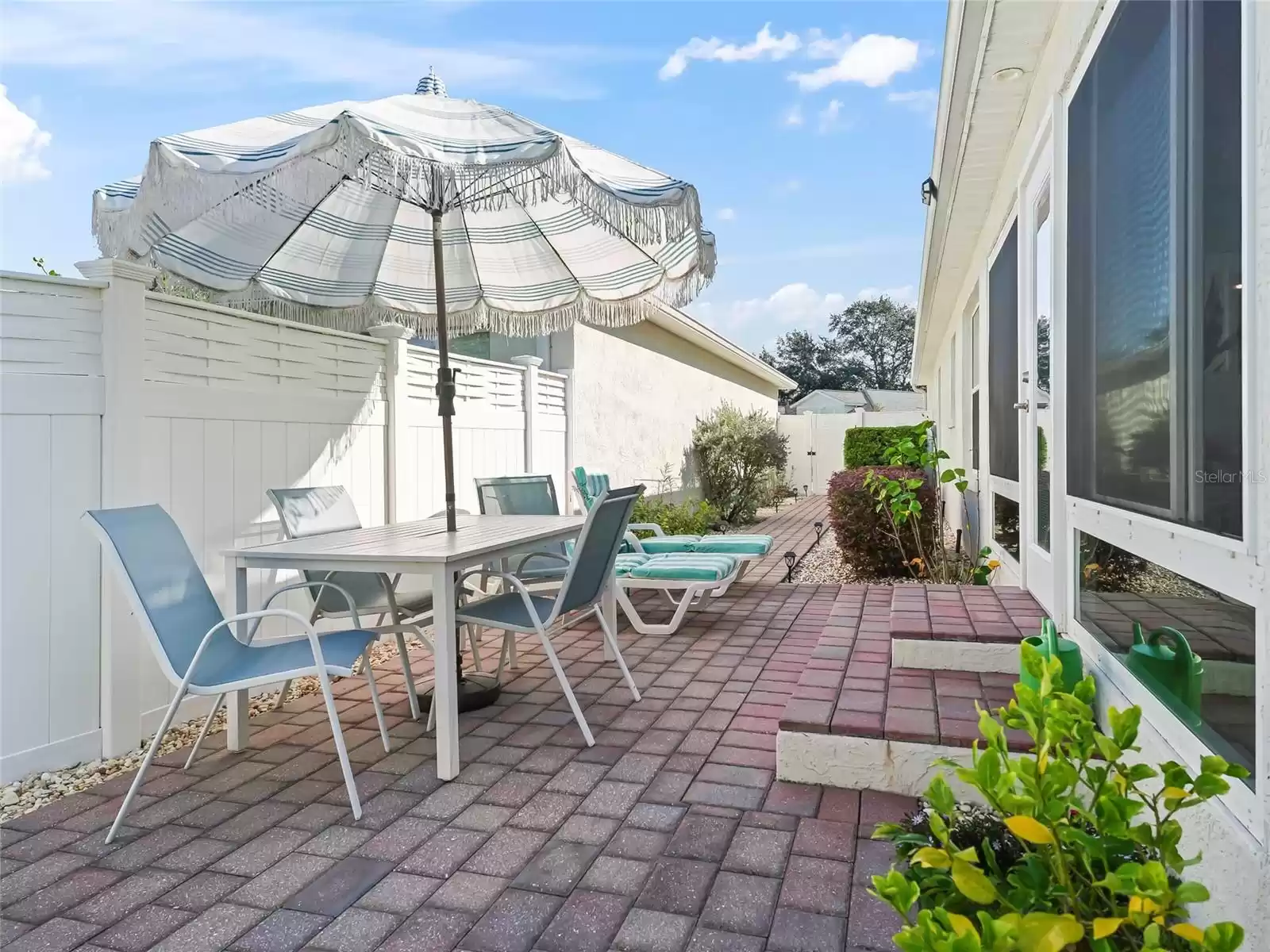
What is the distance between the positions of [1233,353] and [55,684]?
379 centimetres

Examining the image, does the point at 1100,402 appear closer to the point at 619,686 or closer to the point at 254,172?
the point at 619,686

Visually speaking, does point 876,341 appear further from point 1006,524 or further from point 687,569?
point 687,569

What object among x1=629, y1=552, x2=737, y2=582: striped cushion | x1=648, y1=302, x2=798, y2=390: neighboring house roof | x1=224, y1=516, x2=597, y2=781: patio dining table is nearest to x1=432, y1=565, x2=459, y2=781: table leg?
x1=224, y1=516, x2=597, y2=781: patio dining table

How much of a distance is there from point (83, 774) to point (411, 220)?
130 inches

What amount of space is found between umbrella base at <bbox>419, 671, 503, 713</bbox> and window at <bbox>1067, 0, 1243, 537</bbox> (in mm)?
2655

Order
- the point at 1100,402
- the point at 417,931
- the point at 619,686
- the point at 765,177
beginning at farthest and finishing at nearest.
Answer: the point at 765,177 → the point at 619,686 → the point at 1100,402 → the point at 417,931

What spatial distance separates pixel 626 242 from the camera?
15.6ft

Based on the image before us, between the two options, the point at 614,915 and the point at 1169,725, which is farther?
the point at 614,915

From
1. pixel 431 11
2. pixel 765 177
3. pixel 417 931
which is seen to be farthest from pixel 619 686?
pixel 765 177

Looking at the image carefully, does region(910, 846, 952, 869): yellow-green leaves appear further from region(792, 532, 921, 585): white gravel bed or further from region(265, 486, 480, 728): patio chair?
region(792, 532, 921, 585): white gravel bed

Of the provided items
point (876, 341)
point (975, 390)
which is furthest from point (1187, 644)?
point (876, 341)

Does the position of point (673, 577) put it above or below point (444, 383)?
below

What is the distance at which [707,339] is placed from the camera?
13375 millimetres

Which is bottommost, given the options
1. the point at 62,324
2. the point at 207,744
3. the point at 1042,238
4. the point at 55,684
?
the point at 207,744
